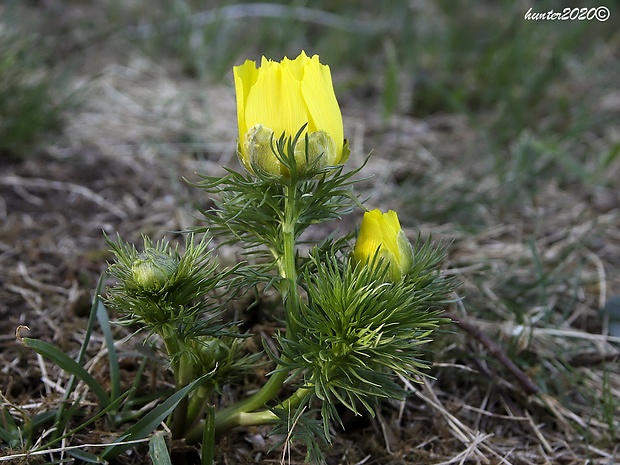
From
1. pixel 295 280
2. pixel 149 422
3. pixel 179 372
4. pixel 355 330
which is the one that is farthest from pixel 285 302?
pixel 149 422

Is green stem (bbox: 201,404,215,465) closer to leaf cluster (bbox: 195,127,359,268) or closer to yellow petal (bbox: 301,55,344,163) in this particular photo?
leaf cluster (bbox: 195,127,359,268)

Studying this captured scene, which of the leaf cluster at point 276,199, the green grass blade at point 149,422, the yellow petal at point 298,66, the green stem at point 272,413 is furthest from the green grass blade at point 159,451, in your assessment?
the yellow petal at point 298,66

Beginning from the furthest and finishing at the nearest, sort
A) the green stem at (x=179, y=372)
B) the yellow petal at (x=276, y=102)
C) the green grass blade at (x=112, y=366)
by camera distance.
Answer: the green grass blade at (x=112, y=366) → the green stem at (x=179, y=372) → the yellow petal at (x=276, y=102)

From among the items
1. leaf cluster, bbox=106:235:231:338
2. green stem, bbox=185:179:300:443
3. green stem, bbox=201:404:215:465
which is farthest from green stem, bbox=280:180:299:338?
green stem, bbox=201:404:215:465

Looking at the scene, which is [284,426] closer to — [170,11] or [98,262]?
[98,262]

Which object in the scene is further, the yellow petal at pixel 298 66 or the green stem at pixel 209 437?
the green stem at pixel 209 437

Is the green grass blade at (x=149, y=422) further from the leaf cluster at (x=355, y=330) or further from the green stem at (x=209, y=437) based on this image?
the leaf cluster at (x=355, y=330)

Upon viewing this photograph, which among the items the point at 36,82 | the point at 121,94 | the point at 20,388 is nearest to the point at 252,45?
the point at 121,94
